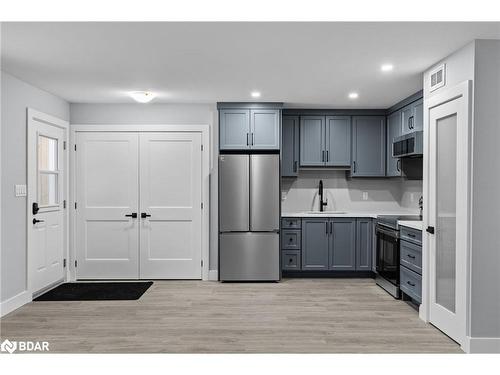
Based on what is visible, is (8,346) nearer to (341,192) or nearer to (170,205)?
(170,205)

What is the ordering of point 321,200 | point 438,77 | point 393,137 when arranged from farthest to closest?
point 321,200 < point 393,137 < point 438,77

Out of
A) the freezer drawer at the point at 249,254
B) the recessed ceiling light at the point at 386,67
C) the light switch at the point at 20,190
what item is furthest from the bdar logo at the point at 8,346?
the recessed ceiling light at the point at 386,67

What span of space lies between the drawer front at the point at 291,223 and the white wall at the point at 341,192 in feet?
2.00

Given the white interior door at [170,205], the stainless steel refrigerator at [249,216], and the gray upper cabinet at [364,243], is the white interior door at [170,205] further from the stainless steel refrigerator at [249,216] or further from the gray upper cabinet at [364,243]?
the gray upper cabinet at [364,243]

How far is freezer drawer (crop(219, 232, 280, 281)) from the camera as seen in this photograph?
5.73 m

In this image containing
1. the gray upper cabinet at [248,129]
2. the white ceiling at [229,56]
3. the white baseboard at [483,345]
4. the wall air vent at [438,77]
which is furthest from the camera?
the gray upper cabinet at [248,129]

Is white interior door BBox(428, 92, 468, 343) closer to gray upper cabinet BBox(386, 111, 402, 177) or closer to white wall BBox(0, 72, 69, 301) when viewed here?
gray upper cabinet BBox(386, 111, 402, 177)

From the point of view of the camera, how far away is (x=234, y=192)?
5.71 m

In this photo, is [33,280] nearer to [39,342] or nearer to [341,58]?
[39,342]

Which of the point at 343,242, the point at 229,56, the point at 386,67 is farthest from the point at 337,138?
the point at 229,56

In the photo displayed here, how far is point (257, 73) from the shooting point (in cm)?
432

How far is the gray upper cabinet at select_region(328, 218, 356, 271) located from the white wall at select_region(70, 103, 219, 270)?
1581 mm

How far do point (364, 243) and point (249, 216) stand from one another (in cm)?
163

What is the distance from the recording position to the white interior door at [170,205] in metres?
5.92
